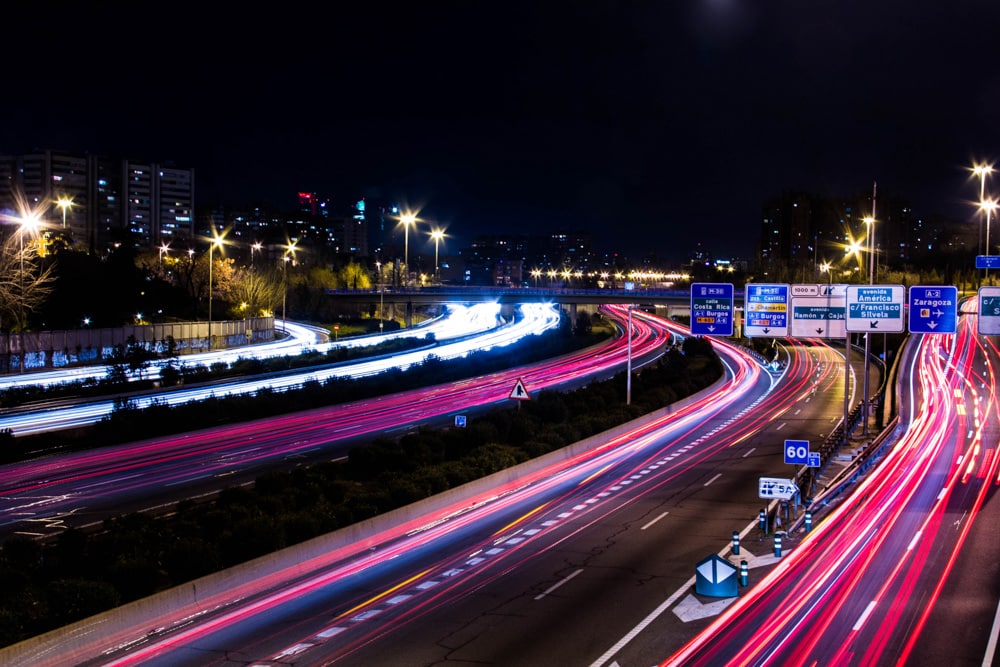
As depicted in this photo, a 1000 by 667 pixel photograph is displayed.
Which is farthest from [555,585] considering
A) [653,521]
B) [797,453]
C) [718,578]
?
[797,453]

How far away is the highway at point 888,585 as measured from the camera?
539 inches

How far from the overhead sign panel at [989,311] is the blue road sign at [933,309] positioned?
3.62m

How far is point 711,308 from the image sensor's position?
35.2 meters

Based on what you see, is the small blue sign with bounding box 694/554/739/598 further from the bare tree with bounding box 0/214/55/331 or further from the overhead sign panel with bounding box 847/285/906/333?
the bare tree with bounding box 0/214/55/331

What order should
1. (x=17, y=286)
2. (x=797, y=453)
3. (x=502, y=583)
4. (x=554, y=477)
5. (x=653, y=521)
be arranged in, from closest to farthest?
(x=502, y=583) → (x=653, y=521) → (x=797, y=453) → (x=554, y=477) → (x=17, y=286)

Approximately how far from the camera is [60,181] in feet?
539

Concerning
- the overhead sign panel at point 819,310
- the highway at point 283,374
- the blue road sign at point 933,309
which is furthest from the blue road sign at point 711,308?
the highway at point 283,374

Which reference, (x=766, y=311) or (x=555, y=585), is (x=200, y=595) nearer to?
(x=555, y=585)

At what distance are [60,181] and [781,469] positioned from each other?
Answer: 536ft

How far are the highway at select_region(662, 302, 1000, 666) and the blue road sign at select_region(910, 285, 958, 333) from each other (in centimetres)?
497

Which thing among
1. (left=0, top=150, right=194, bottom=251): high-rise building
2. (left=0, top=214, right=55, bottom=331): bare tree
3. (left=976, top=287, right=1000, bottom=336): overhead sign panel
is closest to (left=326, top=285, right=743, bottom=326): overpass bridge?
(left=0, top=214, right=55, bottom=331): bare tree

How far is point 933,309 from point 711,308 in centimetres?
789

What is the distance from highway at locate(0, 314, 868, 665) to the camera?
13797mm

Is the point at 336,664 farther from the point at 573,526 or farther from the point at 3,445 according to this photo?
the point at 3,445
